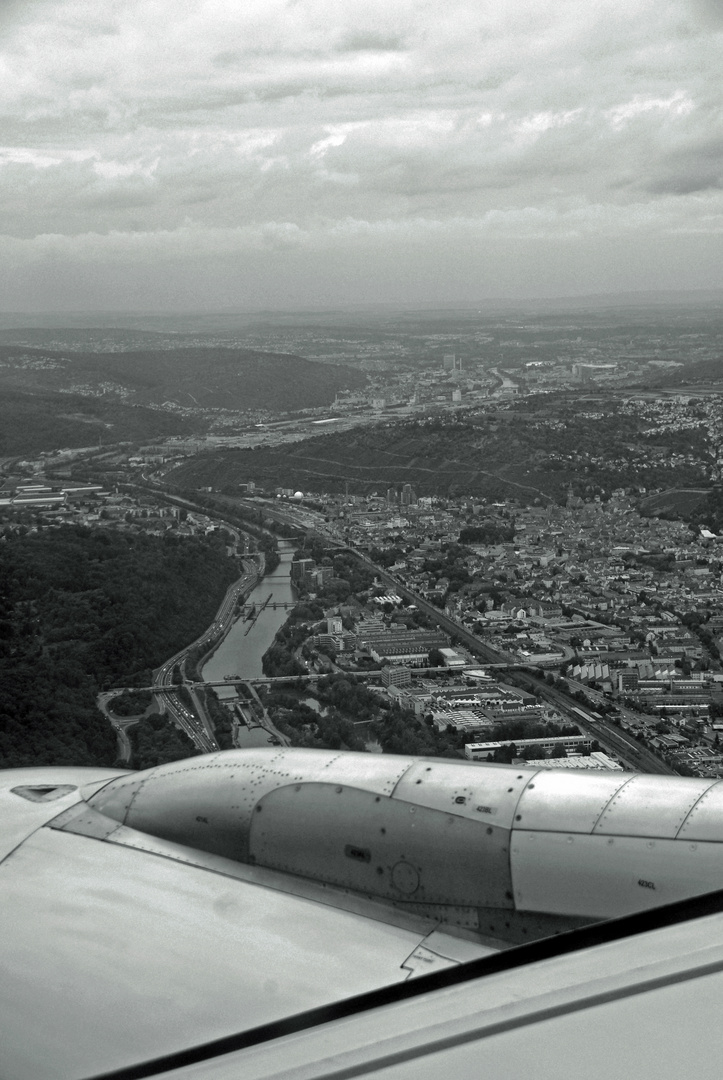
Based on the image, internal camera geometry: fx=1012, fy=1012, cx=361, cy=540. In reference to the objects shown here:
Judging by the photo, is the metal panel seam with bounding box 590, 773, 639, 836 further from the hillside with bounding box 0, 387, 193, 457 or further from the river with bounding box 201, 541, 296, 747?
the hillside with bounding box 0, 387, 193, 457

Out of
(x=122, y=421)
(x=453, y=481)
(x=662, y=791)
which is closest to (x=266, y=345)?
(x=122, y=421)

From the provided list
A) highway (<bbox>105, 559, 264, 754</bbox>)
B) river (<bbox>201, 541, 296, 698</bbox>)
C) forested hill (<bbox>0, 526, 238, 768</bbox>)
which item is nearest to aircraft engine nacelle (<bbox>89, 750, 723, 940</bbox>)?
highway (<bbox>105, 559, 264, 754</bbox>)

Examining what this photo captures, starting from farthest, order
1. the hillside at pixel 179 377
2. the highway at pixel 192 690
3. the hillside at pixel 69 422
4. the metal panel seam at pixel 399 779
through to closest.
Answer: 1. the hillside at pixel 179 377
2. the hillside at pixel 69 422
3. the highway at pixel 192 690
4. the metal panel seam at pixel 399 779

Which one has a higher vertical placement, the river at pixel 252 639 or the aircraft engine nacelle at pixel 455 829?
the aircraft engine nacelle at pixel 455 829

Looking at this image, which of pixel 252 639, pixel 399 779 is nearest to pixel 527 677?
pixel 252 639

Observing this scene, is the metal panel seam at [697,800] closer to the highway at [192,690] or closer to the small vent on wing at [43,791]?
the small vent on wing at [43,791]

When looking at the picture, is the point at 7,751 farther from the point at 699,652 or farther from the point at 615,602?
the point at 615,602

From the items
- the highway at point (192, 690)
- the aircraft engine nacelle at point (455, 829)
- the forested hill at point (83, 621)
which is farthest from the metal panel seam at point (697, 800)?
the forested hill at point (83, 621)
